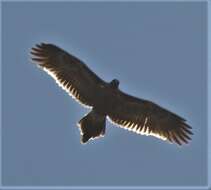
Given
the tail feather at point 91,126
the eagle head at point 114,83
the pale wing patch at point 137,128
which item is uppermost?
the eagle head at point 114,83

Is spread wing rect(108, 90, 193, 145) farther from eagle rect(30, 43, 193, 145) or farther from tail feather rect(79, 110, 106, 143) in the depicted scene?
tail feather rect(79, 110, 106, 143)

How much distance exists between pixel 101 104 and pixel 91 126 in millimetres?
752

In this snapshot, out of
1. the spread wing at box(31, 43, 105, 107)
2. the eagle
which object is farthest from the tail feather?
the spread wing at box(31, 43, 105, 107)

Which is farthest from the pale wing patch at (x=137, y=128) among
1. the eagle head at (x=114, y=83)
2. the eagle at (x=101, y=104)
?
the eagle head at (x=114, y=83)

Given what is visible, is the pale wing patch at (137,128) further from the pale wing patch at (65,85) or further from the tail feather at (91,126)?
the pale wing patch at (65,85)

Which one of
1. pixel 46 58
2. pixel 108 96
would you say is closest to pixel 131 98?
pixel 108 96

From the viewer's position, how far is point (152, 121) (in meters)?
22.1

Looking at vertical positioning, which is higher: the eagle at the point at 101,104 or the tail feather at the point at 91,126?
the eagle at the point at 101,104

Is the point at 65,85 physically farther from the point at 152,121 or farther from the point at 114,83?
the point at 152,121

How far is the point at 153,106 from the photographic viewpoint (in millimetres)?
21938

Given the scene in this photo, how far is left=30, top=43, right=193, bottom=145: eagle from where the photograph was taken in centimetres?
2084

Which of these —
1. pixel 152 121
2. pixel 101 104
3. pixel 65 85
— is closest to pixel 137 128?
pixel 152 121

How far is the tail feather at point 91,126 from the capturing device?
2041 cm

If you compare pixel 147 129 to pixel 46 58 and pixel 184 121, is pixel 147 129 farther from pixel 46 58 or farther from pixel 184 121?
pixel 46 58
